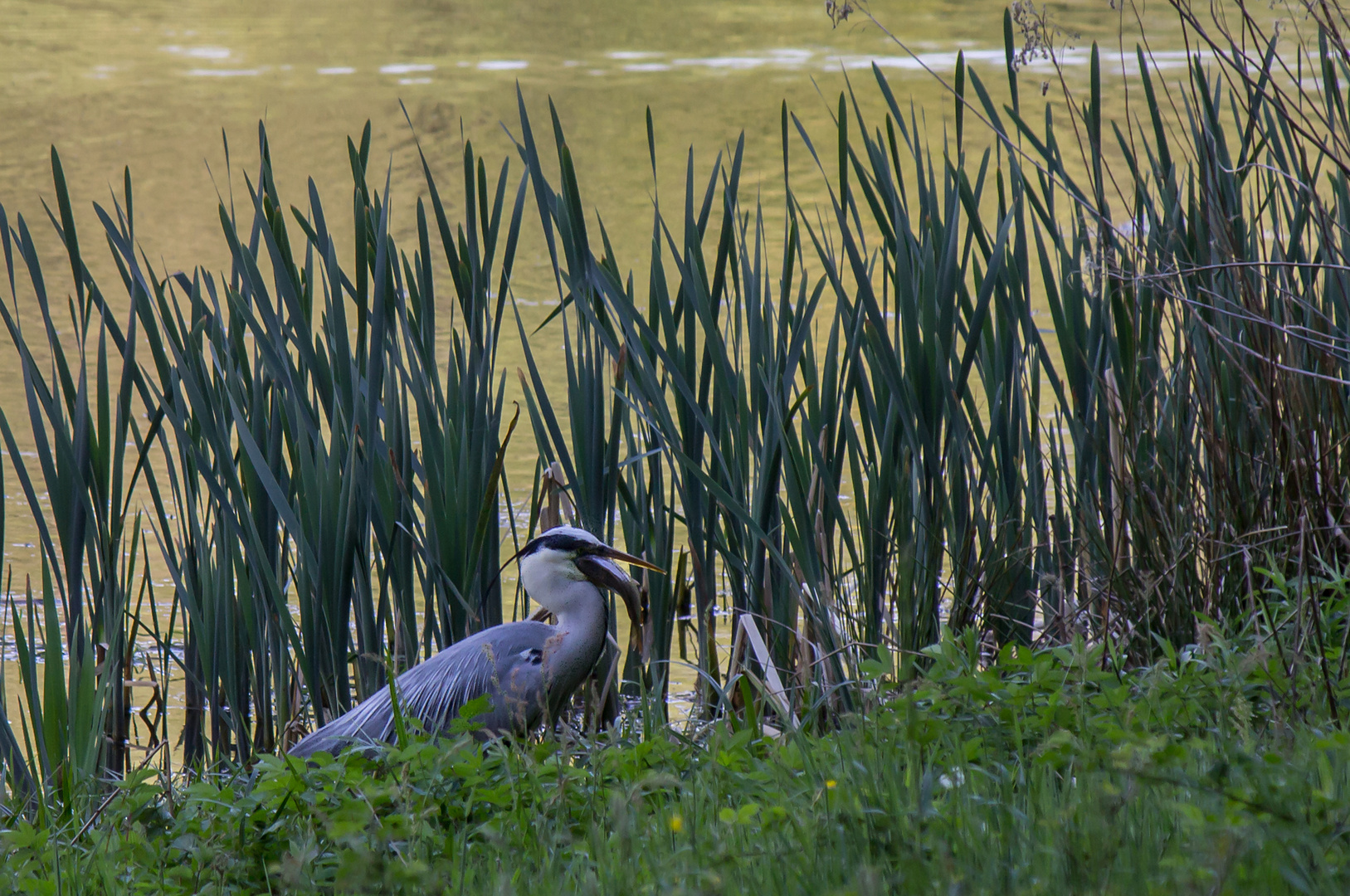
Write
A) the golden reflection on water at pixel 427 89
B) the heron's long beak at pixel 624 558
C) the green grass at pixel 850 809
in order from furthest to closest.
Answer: the golden reflection on water at pixel 427 89, the heron's long beak at pixel 624 558, the green grass at pixel 850 809

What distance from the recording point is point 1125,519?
8.00 ft

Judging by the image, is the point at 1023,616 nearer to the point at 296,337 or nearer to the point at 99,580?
the point at 296,337

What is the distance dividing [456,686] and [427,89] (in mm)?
8994

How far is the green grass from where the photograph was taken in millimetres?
1272

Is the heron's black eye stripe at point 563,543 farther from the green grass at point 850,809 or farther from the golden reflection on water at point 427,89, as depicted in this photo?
the golden reflection on water at point 427,89

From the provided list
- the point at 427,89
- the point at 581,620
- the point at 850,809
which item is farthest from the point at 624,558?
the point at 427,89

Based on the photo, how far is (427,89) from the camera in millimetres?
10625

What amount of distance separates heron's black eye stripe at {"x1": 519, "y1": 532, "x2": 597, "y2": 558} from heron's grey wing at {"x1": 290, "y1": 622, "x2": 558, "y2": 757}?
0.52ft

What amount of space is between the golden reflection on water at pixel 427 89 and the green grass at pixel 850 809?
3.52 m

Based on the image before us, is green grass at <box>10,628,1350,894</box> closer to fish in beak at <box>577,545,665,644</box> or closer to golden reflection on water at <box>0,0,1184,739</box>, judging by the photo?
fish in beak at <box>577,545,665,644</box>

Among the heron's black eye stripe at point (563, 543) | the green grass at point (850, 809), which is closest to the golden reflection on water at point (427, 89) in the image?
the heron's black eye stripe at point (563, 543)

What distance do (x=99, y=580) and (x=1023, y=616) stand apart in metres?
1.75

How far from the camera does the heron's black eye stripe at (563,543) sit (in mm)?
2475

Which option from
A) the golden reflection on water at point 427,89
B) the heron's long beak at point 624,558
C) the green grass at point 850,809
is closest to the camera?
the green grass at point 850,809
